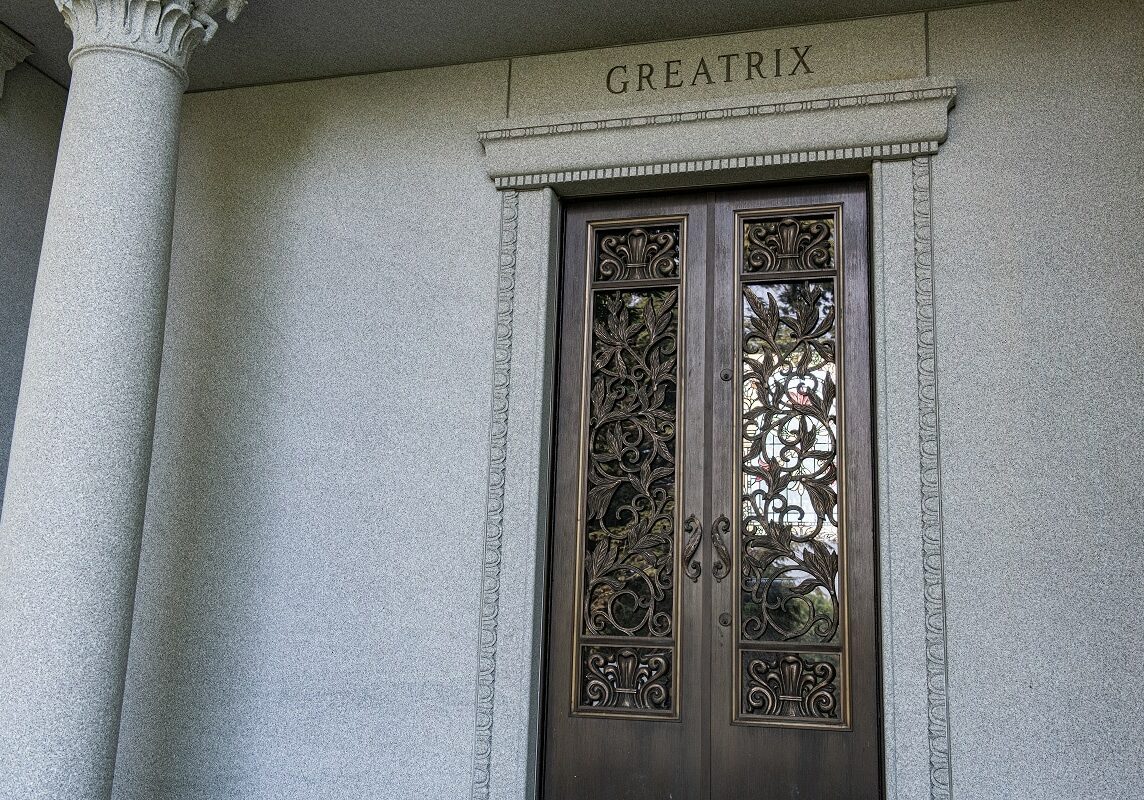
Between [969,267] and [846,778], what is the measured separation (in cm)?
232

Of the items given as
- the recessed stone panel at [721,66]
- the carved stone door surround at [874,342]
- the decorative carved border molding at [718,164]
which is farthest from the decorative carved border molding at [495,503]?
the recessed stone panel at [721,66]

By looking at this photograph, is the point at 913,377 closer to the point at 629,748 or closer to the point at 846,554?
the point at 846,554

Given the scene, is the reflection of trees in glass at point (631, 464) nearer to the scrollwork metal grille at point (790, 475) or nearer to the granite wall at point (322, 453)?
the scrollwork metal grille at point (790, 475)

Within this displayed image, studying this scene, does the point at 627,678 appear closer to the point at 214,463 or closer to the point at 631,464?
the point at 631,464

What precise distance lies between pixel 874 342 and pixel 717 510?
3.49 feet

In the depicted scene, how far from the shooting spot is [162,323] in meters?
4.58

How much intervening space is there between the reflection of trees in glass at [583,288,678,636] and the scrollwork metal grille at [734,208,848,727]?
366 millimetres

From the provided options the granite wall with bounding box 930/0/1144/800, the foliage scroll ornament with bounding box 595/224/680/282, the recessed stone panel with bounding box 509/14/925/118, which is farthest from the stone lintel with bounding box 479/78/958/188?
the foliage scroll ornament with bounding box 595/224/680/282

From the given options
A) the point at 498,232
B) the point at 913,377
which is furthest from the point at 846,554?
the point at 498,232

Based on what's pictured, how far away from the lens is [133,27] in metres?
4.60

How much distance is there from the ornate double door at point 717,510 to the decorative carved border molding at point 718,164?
8.7 inches

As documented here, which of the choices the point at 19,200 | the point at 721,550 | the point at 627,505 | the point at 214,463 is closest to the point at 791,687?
the point at 721,550

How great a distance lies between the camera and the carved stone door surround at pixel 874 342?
180 inches

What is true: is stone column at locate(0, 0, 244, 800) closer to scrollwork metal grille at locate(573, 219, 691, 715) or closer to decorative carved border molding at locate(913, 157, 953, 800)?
scrollwork metal grille at locate(573, 219, 691, 715)
